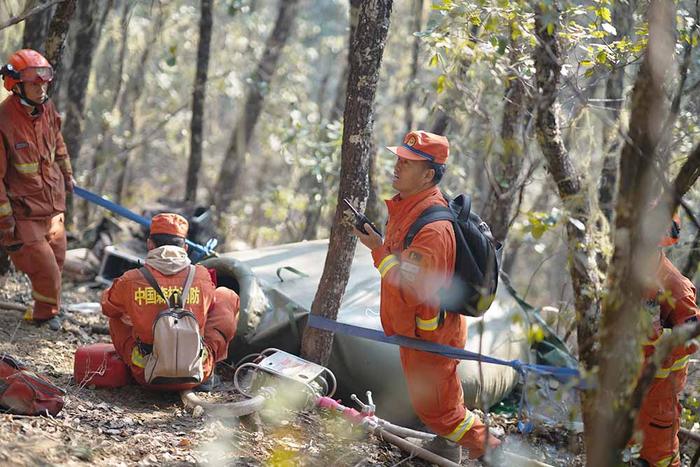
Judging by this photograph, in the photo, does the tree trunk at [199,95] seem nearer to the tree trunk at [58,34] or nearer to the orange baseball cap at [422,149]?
the tree trunk at [58,34]

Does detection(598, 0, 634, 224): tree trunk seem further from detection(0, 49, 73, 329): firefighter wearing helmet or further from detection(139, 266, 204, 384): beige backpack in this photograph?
detection(0, 49, 73, 329): firefighter wearing helmet

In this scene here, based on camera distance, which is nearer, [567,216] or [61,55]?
[567,216]

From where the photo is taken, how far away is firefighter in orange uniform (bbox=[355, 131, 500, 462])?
4453mm

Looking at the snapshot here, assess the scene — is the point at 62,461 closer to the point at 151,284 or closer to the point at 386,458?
the point at 151,284

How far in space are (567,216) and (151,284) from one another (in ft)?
8.84

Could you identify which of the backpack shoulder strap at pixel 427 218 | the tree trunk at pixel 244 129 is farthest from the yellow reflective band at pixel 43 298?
the tree trunk at pixel 244 129

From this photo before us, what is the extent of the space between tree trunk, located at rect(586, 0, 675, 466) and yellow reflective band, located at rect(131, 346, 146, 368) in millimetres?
3029

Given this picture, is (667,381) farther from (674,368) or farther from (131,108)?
(131,108)

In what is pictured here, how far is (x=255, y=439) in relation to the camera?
4.69 meters

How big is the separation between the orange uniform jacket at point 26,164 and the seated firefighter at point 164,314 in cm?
135

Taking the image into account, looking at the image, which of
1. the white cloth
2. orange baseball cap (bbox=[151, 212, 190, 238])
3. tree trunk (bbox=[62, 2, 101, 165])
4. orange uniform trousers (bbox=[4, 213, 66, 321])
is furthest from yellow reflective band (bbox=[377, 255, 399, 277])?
tree trunk (bbox=[62, 2, 101, 165])

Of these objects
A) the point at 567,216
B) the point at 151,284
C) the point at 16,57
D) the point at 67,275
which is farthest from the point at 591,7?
the point at 67,275

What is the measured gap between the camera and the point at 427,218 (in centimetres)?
451

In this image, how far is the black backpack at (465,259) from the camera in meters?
4.51
